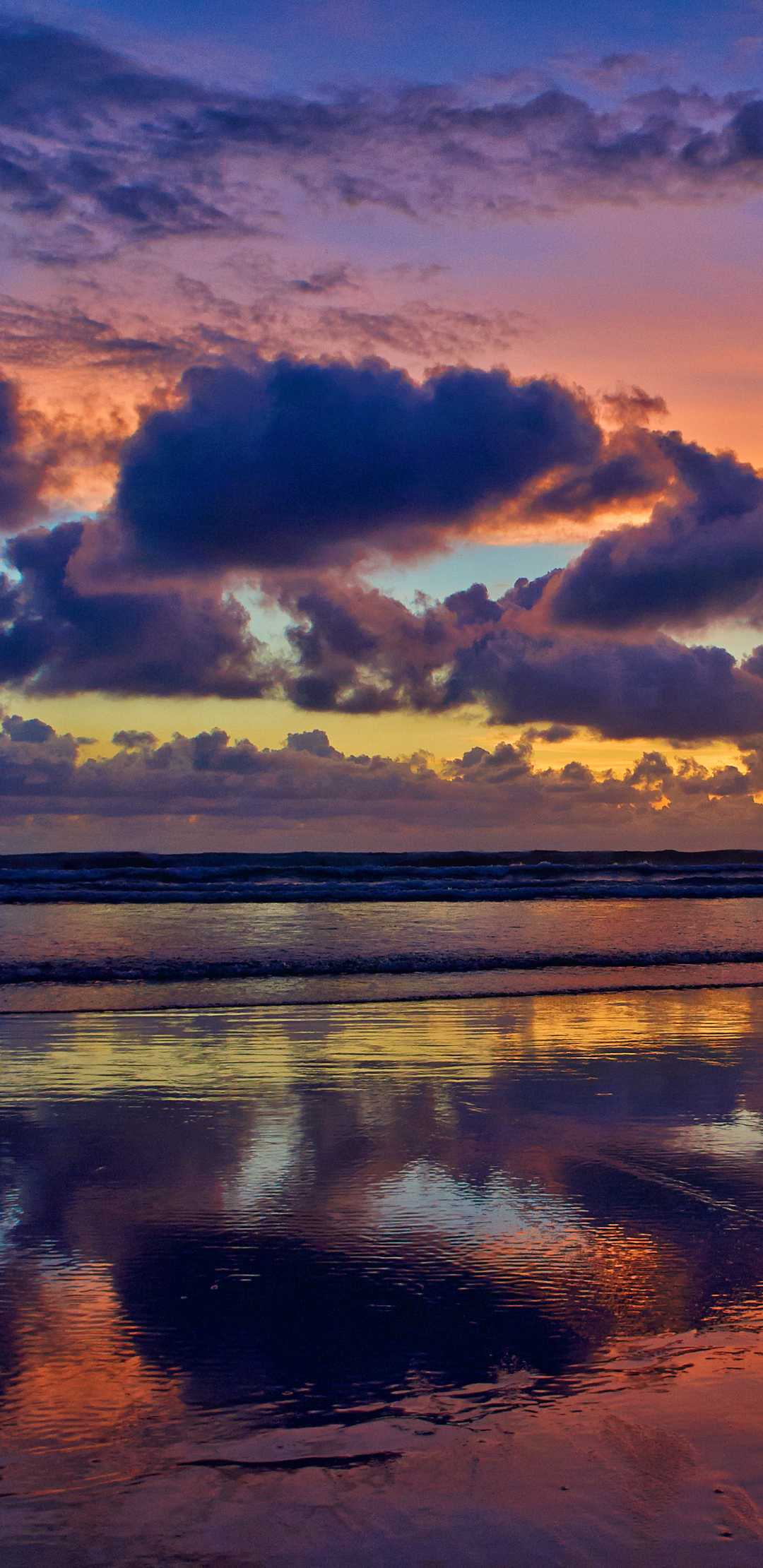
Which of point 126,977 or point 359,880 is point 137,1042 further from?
point 359,880

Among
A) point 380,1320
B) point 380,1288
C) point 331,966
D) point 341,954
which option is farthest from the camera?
point 341,954

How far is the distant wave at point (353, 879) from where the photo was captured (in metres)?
34.7

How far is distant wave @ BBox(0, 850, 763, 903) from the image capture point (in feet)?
114

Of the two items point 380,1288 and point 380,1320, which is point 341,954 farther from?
point 380,1320

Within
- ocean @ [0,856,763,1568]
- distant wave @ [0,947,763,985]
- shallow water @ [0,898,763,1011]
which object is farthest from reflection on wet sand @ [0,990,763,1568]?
distant wave @ [0,947,763,985]

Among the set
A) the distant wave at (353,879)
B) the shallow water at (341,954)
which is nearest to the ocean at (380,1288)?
the shallow water at (341,954)

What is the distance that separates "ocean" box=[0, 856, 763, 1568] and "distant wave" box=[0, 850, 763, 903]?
74.5 ft

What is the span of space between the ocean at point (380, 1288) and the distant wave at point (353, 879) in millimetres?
22701

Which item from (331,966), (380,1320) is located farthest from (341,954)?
(380,1320)

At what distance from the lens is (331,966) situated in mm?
16438

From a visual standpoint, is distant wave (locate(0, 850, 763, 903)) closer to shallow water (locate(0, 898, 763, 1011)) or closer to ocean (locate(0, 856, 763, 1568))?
shallow water (locate(0, 898, 763, 1011))

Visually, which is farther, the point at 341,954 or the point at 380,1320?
the point at 341,954

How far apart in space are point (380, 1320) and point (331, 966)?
1233cm

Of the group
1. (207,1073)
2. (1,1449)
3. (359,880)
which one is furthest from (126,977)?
(359,880)
